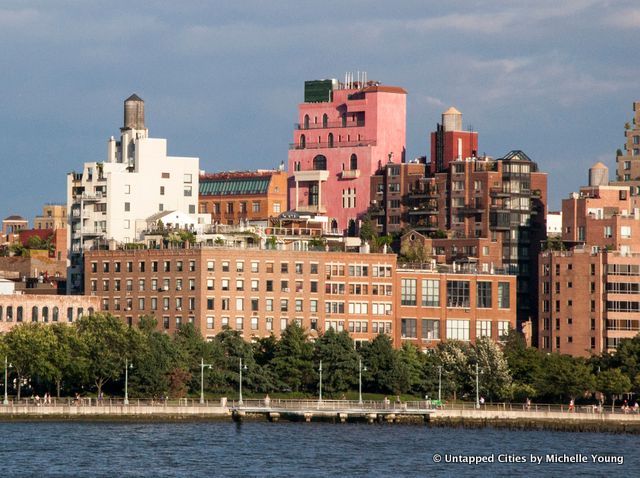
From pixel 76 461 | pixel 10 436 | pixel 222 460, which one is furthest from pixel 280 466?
pixel 10 436

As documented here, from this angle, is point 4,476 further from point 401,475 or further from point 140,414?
point 140,414

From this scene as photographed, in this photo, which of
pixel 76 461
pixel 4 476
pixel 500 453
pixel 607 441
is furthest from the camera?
pixel 607 441

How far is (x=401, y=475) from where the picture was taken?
160 m

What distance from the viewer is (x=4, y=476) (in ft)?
506

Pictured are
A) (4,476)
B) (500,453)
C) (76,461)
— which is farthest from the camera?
(500,453)

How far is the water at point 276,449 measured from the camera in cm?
16175

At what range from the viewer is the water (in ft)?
531

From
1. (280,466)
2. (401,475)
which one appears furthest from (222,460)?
(401,475)

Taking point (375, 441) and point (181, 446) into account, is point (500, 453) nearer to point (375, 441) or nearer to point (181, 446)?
point (375, 441)

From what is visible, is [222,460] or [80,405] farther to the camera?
[80,405]

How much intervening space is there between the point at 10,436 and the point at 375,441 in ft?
105

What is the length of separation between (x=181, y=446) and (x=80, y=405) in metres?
24.0

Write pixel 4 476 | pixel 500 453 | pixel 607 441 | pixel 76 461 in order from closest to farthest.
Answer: pixel 4 476 → pixel 76 461 → pixel 500 453 → pixel 607 441

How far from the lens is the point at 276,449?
580 ft
